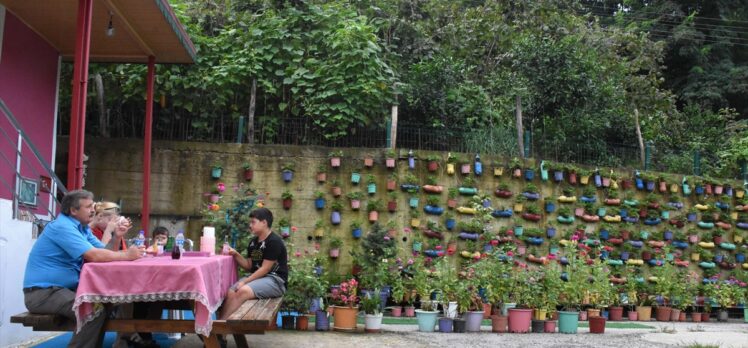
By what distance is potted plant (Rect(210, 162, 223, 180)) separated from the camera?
10.4 metres

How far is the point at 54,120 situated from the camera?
9.02 metres

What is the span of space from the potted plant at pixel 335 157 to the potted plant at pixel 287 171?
0.63m

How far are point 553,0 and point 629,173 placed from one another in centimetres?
643

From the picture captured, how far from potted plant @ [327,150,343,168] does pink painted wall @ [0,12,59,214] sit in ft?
13.2

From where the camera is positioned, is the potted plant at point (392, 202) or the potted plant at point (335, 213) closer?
the potted plant at point (335, 213)

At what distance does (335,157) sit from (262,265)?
4922 mm

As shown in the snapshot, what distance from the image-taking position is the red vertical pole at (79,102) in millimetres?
6293

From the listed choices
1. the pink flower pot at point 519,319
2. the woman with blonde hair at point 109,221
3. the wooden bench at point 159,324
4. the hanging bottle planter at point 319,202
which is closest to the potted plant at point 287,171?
the hanging bottle planter at point 319,202

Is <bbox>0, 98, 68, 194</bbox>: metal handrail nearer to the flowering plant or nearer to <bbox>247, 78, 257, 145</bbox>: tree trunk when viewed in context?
the flowering plant

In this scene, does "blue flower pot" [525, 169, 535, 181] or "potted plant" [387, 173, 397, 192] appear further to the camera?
"blue flower pot" [525, 169, 535, 181]

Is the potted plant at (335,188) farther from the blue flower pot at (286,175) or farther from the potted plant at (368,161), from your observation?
the blue flower pot at (286,175)

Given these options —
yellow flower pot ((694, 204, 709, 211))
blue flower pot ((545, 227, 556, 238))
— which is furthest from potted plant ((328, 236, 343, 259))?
yellow flower pot ((694, 204, 709, 211))

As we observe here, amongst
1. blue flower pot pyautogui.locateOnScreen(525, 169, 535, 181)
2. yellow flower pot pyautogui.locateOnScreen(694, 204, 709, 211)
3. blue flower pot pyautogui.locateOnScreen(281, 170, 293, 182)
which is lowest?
yellow flower pot pyautogui.locateOnScreen(694, 204, 709, 211)

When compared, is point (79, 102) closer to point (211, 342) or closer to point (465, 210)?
point (211, 342)
